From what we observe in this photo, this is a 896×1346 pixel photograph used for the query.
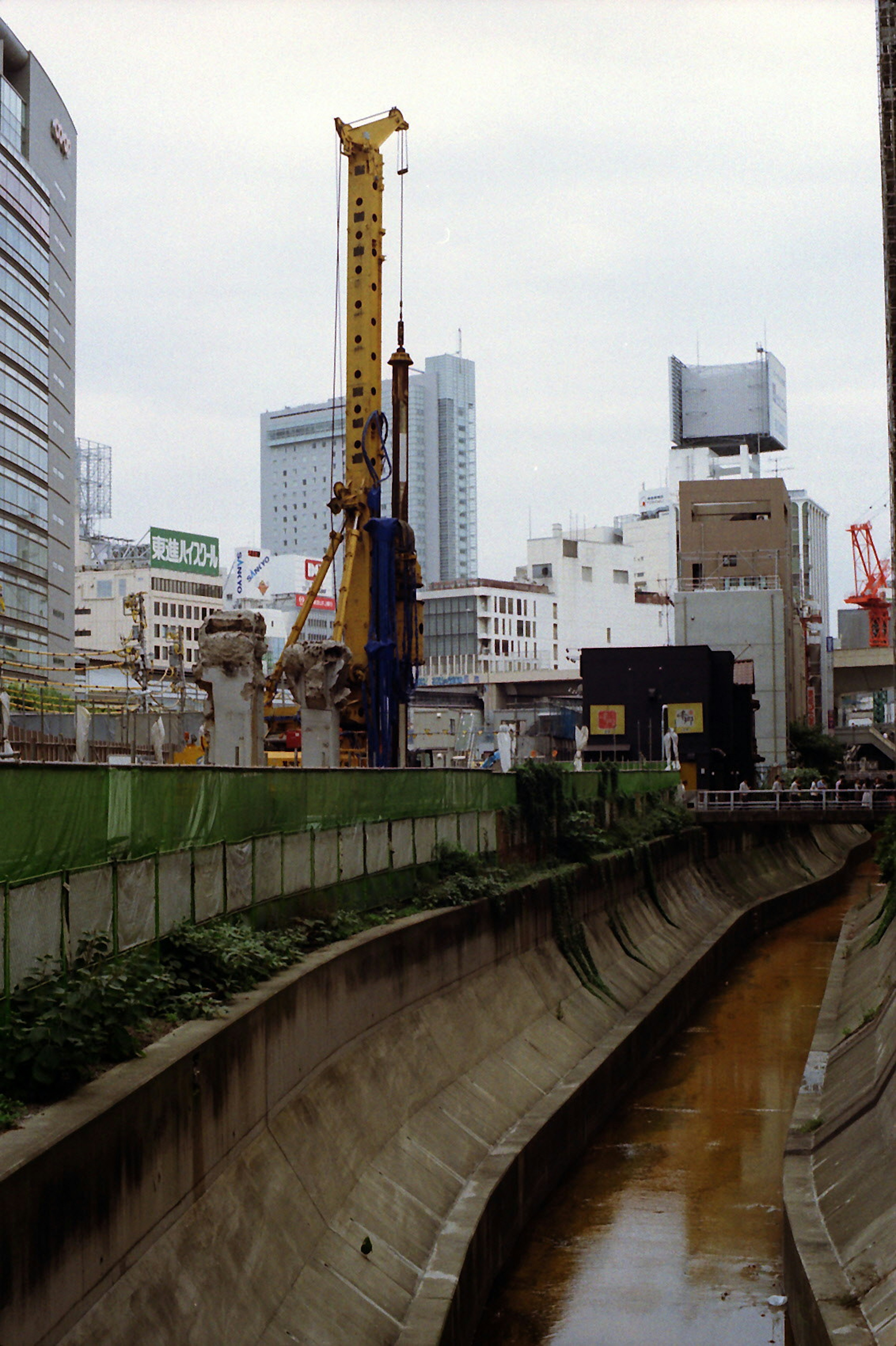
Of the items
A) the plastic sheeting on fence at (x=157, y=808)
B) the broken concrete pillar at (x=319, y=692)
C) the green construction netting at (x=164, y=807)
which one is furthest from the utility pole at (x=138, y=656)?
the plastic sheeting on fence at (x=157, y=808)

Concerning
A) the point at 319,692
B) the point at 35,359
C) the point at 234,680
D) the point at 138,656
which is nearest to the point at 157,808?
the point at 234,680

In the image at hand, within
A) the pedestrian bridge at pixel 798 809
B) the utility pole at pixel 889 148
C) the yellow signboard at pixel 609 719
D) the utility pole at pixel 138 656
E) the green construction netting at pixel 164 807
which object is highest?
the utility pole at pixel 889 148

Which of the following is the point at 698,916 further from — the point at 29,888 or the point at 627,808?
the point at 29,888

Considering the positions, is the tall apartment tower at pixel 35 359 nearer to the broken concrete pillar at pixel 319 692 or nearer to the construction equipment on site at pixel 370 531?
the construction equipment on site at pixel 370 531

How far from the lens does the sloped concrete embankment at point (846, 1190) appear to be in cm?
1490

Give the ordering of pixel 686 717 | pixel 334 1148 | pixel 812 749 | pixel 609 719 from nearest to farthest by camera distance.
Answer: pixel 334 1148, pixel 686 717, pixel 609 719, pixel 812 749

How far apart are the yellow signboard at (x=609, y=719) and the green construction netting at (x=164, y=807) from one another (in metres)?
63.6

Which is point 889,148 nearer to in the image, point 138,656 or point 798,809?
point 798,809

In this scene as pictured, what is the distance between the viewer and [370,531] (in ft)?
188

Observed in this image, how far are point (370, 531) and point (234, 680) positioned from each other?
1899 centimetres

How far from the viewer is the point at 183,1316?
11.7 meters

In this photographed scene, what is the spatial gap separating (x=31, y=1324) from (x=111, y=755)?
45.2 metres

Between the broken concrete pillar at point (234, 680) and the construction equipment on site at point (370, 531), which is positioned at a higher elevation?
the construction equipment on site at point (370, 531)

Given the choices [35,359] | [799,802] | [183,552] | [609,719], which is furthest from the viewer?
[183,552]
